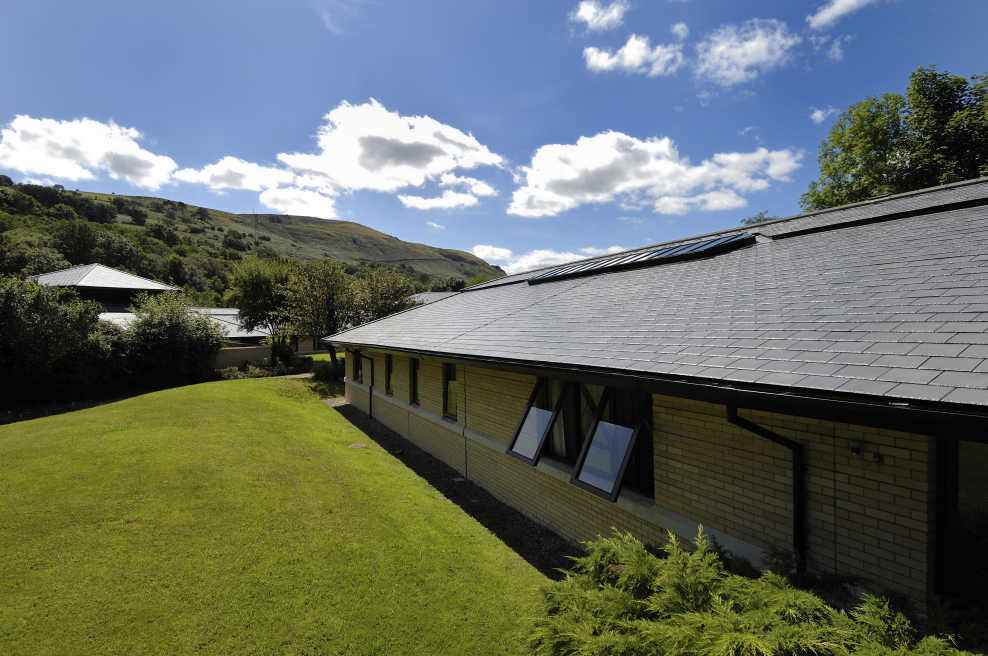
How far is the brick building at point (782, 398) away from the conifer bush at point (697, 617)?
2.98 feet

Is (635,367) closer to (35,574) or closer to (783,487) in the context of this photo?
(783,487)

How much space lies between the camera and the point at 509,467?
9.21 metres

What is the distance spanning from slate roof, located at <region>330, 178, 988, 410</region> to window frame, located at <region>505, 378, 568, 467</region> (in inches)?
28.9

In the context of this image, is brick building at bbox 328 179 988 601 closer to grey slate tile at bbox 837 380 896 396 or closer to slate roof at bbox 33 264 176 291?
grey slate tile at bbox 837 380 896 396

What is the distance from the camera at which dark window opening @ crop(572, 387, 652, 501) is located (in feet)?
19.7

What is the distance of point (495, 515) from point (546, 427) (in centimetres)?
275

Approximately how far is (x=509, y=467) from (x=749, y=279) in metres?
6.15

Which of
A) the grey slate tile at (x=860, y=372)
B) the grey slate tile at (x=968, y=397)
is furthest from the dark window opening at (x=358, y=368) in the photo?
the grey slate tile at (x=968, y=397)

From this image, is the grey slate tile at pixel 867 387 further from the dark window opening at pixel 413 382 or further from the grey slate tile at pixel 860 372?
the dark window opening at pixel 413 382

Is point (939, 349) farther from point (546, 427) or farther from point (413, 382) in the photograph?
point (413, 382)

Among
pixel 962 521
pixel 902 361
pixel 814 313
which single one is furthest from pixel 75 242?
pixel 962 521

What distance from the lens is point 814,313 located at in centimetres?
518

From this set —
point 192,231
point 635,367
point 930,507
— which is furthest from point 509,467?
point 192,231

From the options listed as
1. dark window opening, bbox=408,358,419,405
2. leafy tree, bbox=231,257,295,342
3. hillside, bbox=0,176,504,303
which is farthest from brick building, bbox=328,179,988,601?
hillside, bbox=0,176,504,303
